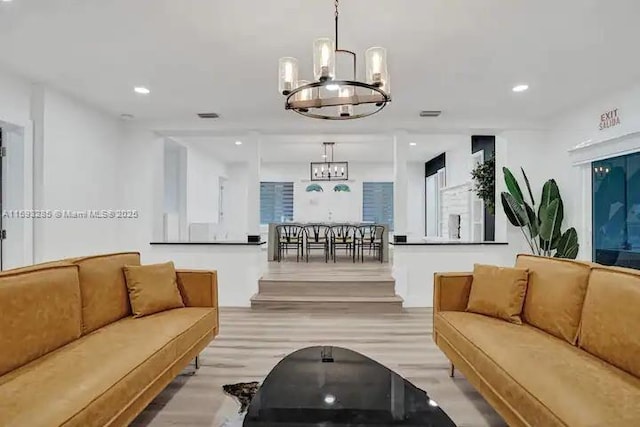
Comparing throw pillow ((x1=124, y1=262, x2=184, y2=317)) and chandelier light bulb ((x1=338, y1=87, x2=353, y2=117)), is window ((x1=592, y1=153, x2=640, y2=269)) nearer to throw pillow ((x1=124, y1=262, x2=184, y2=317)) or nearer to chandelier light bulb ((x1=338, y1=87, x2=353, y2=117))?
chandelier light bulb ((x1=338, y1=87, x2=353, y2=117))

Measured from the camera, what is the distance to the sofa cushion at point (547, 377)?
5.15 feet

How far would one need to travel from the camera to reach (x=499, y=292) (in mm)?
3062

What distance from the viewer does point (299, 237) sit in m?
8.70

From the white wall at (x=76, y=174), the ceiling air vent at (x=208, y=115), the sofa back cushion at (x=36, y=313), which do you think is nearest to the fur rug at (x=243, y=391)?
the sofa back cushion at (x=36, y=313)

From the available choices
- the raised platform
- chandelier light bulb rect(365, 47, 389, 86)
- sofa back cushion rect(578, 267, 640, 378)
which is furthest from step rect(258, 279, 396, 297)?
chandelier light bulb rect(365, 47, 389, 86)

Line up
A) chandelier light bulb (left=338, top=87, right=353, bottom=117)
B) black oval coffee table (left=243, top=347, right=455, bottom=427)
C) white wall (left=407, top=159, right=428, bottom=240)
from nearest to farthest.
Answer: black oval coffee table (left=243, top=347, right=455, bottom=427)
chandelier light bulb (left=338, top=87, right=353, bottom=117)
white wall (left=407, top=159, right=428, bottom=240)

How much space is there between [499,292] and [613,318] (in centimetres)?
96

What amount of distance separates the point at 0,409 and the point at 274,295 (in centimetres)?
426

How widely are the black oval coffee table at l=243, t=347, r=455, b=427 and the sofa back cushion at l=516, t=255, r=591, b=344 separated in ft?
3.51

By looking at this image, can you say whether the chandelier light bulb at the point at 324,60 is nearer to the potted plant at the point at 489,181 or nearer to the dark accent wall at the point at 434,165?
the potted plant at the point at 489,181

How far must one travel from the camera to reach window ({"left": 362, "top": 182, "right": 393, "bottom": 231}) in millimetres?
12531

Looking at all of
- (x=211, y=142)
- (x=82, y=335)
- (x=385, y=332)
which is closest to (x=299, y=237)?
(x=211, y=142)

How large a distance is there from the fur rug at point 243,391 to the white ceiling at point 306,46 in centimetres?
274

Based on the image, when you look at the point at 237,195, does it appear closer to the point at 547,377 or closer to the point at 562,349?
the point at 562,349
